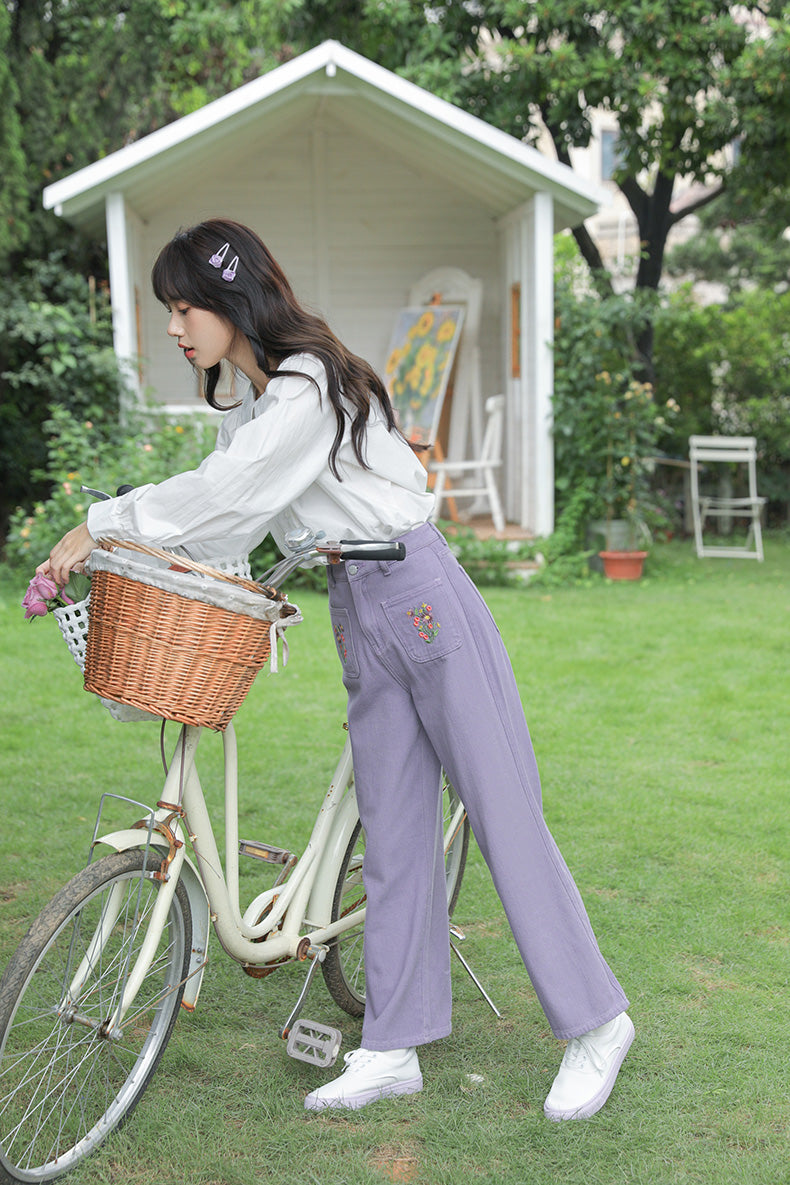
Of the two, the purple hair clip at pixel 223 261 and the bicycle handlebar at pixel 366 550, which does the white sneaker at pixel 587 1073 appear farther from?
the purple hair clip at pixel 223 261

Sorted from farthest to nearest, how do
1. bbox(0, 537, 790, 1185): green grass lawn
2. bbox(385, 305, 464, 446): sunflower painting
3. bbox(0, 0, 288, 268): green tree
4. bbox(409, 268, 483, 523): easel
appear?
1. bbox(409, 268, 483, 523): easel
2. bbox(0, 0, 288, 268): green tree
3. bbox(385, 305, 464, 446): sunflower painting
4. bbox(0, 537, 790, 1185): green grass lawn

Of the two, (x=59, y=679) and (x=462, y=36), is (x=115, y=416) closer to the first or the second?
(x=59, y=679)

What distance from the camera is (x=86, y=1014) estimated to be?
228 centimetres

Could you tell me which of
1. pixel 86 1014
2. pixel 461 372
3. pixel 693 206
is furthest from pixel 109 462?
pixel 693 206

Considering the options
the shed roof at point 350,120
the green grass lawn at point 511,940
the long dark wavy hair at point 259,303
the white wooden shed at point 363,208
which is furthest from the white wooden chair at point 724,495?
the long dark wavy hair at point 259,303

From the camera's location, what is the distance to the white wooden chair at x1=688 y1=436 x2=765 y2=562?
10.5 meters

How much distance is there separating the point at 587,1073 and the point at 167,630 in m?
1.24

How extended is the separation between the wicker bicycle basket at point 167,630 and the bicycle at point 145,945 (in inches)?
1.9

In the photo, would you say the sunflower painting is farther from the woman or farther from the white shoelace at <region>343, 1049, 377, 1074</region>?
the white shoelace at <region>343, 1049, 377, 1074</region>

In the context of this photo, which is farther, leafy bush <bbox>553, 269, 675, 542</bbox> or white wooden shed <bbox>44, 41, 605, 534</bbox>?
leafy bush <bbox>553, 269, 675, 542</bbox>

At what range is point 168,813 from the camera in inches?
87.6

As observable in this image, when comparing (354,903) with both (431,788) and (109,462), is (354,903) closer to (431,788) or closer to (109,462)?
(431,788)

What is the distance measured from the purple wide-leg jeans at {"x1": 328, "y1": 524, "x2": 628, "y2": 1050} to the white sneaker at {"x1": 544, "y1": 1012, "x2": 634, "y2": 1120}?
0.24 feet

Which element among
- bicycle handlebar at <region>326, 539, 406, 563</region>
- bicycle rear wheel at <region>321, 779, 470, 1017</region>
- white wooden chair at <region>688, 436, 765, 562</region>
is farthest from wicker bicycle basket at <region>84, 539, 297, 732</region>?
white wooden chair at <region>688, 436, 765, 562</region>
